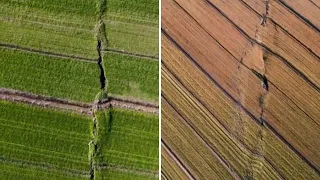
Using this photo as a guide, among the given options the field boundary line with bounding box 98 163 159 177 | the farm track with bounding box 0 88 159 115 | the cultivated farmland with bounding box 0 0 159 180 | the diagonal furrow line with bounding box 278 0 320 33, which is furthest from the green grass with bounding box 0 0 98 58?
the diagonal furrow line with bounding box 278 0 320 33

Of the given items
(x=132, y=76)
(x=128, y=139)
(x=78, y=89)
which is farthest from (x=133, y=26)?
(x=128, y=139)

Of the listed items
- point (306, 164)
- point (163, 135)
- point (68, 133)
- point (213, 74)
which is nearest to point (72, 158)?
point (68, 133)

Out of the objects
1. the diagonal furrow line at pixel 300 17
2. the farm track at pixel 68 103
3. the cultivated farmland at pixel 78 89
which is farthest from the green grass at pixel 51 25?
the diagonal furrow line at pixel 300 17

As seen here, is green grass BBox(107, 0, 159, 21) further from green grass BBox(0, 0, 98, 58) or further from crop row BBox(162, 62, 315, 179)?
crop row BBox(162, 62, 315, 179)

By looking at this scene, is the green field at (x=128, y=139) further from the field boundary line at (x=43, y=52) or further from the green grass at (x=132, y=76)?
the field boundary line at (x=43, y=52)

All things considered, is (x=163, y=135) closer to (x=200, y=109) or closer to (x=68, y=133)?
(x=200, y=109)

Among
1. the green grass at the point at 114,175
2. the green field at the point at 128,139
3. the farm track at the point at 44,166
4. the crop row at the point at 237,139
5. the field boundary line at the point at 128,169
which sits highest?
the crop row at the point at 237,139
